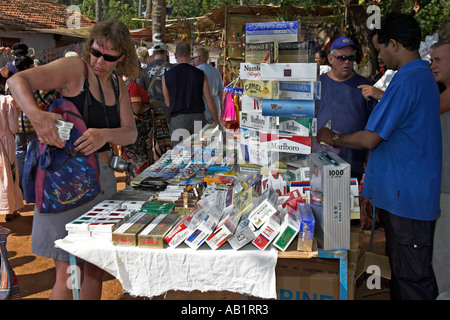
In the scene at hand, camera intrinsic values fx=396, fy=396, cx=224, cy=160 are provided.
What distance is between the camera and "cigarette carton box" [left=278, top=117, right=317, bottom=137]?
304 centimetres

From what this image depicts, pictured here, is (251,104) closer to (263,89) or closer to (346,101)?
(263,89)

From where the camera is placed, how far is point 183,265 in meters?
2.11

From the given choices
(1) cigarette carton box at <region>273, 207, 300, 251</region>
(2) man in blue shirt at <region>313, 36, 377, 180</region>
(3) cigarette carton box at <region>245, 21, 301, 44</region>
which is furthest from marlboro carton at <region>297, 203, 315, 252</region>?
(2) man in blue shirt at <region>313, 36, 377, 180</region>

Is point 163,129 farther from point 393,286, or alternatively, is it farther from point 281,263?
point 393,286

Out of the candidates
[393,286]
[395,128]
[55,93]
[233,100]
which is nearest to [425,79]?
[395,128]

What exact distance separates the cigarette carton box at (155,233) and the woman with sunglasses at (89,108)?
1.40 ft

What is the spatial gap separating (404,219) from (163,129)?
370 cm

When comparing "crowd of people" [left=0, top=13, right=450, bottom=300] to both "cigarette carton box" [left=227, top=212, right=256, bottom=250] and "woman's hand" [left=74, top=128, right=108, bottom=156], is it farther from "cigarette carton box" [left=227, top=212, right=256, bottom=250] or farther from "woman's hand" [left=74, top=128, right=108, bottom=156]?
"cigarette carton box" [left=227, top=212, right=256, bottom=250]

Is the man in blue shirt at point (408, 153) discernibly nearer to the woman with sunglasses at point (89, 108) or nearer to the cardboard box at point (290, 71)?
the cardboard box at point (290, 71)

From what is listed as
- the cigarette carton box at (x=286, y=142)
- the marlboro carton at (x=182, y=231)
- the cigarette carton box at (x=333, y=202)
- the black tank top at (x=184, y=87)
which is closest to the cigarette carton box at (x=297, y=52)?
the cigarette carton box at (x=286, y=142)

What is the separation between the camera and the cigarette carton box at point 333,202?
2.01m

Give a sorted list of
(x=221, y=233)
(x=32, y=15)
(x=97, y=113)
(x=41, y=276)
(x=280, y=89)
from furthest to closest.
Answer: (x=32, y=15)
(x=41, y=276)
(x=280, y=89)
(x=97, y=113)
(x=221, y=233)

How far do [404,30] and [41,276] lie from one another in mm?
3810

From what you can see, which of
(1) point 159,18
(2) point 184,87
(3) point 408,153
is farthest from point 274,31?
(1) point 159,18
